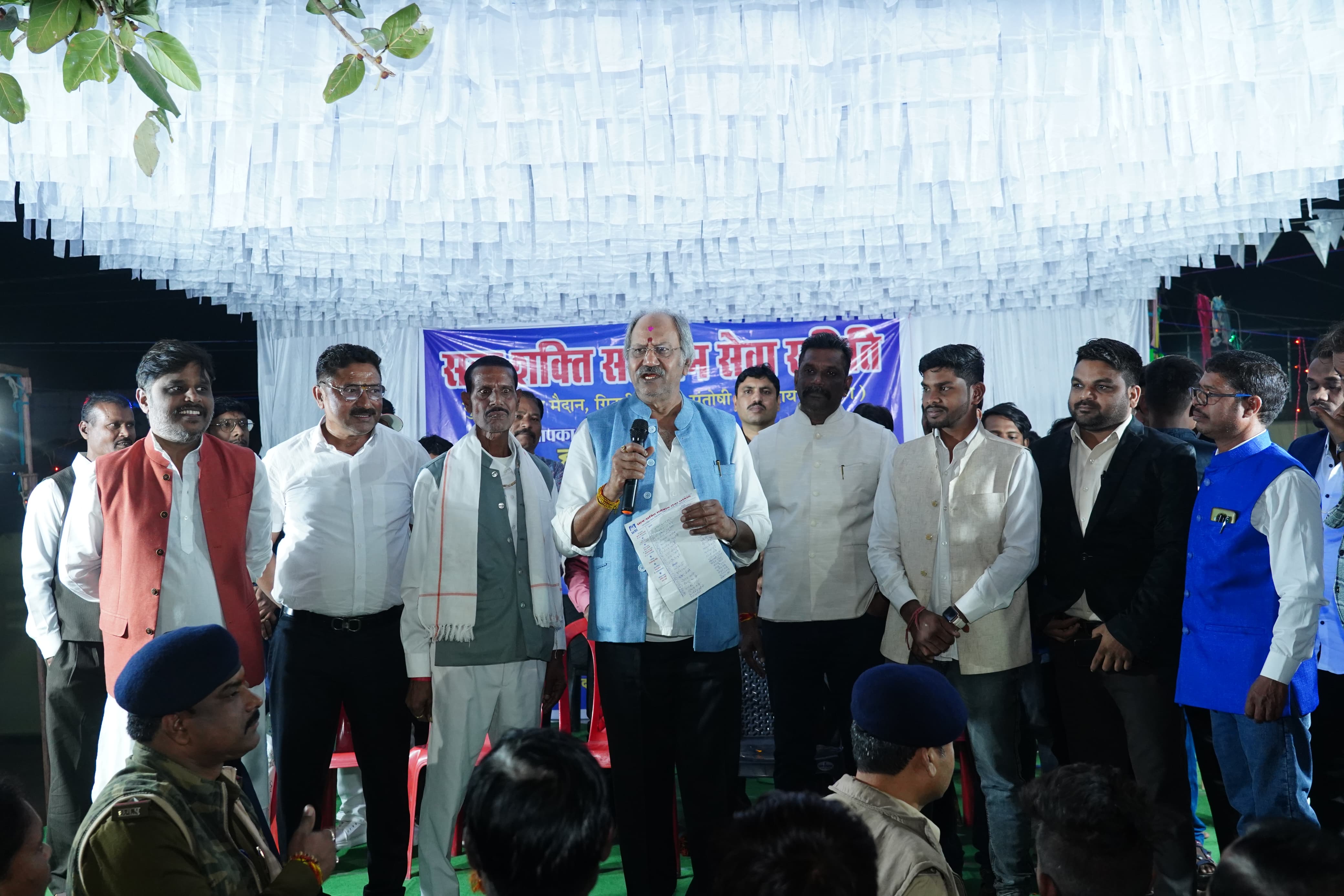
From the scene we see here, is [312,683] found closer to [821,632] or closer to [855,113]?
[821,632]

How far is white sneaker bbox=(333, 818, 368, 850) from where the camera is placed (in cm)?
427

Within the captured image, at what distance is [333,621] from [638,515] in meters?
1.10

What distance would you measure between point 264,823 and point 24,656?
13.4ft

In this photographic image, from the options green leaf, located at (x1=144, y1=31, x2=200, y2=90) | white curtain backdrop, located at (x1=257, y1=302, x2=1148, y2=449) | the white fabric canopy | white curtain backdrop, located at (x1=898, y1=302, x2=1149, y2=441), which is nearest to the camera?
green leaf, located at (x1=144, y1=31, x2=200, y2=90)

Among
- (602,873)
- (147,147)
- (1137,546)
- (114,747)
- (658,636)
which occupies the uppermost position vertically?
(147,147)

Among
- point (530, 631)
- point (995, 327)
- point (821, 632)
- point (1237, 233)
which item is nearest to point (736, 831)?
point (530, 631)

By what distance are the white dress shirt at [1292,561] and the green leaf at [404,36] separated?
270 centimetres

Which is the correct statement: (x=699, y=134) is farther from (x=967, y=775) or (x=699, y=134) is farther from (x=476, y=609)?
(x=967, y=775)

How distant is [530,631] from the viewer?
3303 mm

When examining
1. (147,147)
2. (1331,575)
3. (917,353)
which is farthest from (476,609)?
(917,353)

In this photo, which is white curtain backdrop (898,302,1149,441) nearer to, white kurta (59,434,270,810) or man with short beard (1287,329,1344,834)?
man with short beard (1287,329,1344,834)

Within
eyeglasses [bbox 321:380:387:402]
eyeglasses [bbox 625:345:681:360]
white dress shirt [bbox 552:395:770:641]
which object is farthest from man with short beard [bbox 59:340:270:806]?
eyeglasses [bbox 625:345:681:360]

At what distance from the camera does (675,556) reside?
3.02 m

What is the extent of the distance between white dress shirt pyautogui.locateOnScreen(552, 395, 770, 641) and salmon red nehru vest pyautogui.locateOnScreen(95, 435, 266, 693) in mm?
1062
